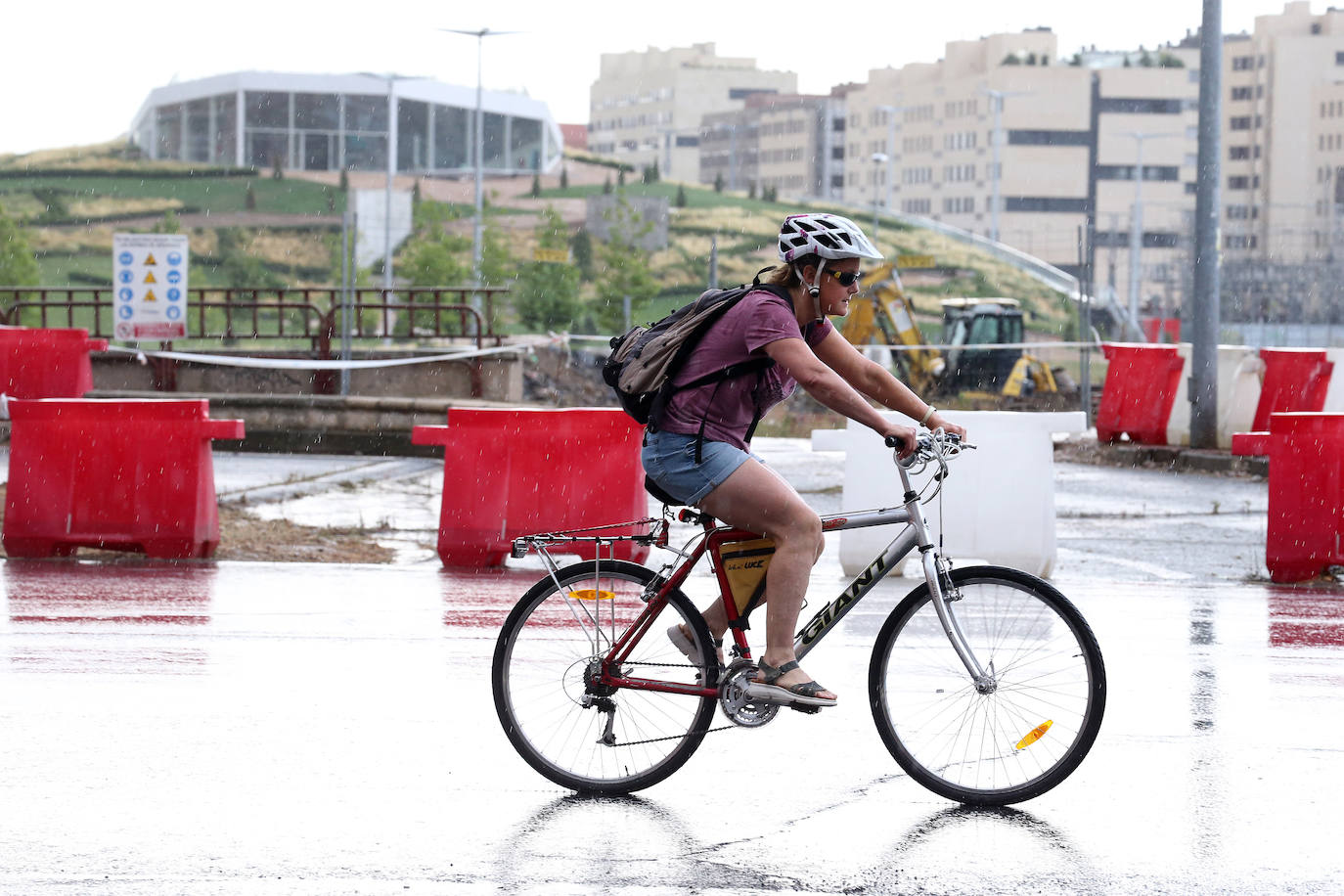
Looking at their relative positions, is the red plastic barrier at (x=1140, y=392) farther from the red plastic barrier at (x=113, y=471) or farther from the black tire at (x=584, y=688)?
the black tire at (x=584, y=688)

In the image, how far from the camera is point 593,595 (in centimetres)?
A: 559

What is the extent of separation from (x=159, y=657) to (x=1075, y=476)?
1185cm

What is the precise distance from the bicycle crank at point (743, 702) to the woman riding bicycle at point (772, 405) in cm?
6

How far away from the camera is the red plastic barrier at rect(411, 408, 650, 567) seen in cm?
1068

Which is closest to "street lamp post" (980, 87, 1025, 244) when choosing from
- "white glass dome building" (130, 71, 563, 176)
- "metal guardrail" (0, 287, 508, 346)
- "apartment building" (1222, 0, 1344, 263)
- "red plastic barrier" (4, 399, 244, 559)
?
"apartment building" (1222, 0, 1344, 263)

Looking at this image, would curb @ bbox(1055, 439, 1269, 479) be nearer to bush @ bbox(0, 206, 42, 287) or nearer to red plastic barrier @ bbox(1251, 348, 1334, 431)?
red plastic barrier @ bbox(1251, 348, 1334, 431)

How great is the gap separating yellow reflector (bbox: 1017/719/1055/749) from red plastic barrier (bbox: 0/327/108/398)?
55.8 feet

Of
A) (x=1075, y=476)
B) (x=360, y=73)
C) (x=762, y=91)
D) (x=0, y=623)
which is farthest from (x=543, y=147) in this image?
(x=0, y=623)

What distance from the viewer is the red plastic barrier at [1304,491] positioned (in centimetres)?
1030

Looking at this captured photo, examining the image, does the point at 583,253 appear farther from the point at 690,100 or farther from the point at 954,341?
the point at 690,100

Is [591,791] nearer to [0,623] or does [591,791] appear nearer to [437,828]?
[437,828]

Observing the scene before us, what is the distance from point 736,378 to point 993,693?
124 cm

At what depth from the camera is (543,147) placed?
133750 mm

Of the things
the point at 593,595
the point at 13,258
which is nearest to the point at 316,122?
the point at 13,258
